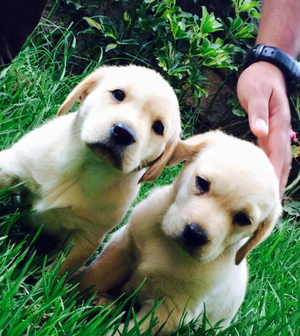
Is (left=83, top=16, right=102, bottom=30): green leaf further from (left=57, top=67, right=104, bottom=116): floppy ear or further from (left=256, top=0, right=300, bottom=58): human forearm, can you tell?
(left=57, top=67, right=104, bottom=116): floppy ear

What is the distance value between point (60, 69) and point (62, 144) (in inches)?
84.9

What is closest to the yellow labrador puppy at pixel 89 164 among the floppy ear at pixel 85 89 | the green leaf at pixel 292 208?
the floppy ear at pixel 85 89

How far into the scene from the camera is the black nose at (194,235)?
7.49 ft

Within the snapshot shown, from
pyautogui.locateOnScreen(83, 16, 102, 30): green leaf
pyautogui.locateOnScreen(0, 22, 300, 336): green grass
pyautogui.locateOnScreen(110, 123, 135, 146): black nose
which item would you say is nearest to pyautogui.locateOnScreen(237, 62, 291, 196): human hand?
pyautogui.locateOnScreen(0, 22, 300, 336): green grass

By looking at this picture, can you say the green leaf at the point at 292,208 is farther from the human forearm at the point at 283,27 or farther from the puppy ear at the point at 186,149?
the puppy ear at the point at 186,149

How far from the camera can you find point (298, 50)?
3494mm

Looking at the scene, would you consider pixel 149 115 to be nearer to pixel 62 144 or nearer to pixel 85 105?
pixel 85 105

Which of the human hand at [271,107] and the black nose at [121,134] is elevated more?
the black nose at [121,134]

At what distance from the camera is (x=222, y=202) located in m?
2.38

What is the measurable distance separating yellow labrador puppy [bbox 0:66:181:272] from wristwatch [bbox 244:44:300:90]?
0.87m

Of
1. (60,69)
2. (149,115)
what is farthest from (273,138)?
(60,69)

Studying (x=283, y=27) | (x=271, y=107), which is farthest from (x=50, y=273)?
(x=283, y=27)

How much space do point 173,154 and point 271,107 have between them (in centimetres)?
78

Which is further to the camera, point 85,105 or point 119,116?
point 85,105
